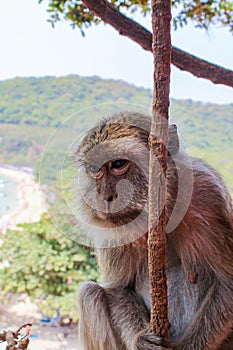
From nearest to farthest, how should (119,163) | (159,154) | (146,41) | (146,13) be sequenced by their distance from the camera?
(159,154)
(119,163)
(146,41)
(146,13)

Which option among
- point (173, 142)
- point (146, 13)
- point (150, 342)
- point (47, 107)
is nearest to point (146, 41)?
point (173, 142)

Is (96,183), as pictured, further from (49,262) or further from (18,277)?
(18,277)

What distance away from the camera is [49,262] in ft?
14.2

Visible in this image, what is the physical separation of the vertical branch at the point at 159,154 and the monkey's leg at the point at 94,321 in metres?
0.61

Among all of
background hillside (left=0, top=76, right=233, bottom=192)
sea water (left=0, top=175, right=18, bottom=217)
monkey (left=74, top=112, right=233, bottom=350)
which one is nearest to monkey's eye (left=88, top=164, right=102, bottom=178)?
monkey (left=74, top=112, right=233, bottom=350)

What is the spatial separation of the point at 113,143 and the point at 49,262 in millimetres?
2778

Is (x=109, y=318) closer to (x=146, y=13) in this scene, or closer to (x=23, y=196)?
(x=146, y=13)

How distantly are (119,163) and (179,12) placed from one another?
63.3 inches

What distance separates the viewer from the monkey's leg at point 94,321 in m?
1.94

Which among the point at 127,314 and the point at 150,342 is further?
the point at 127,314

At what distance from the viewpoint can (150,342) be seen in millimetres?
1609

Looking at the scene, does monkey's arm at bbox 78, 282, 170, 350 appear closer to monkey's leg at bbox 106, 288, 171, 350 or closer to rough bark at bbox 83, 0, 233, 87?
monkey's leg at bbox 106, 288, 171, 350

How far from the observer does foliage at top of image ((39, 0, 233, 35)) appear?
2.79 m

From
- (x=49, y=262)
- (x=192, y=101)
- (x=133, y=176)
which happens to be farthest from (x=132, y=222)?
(x=192, y=101)
